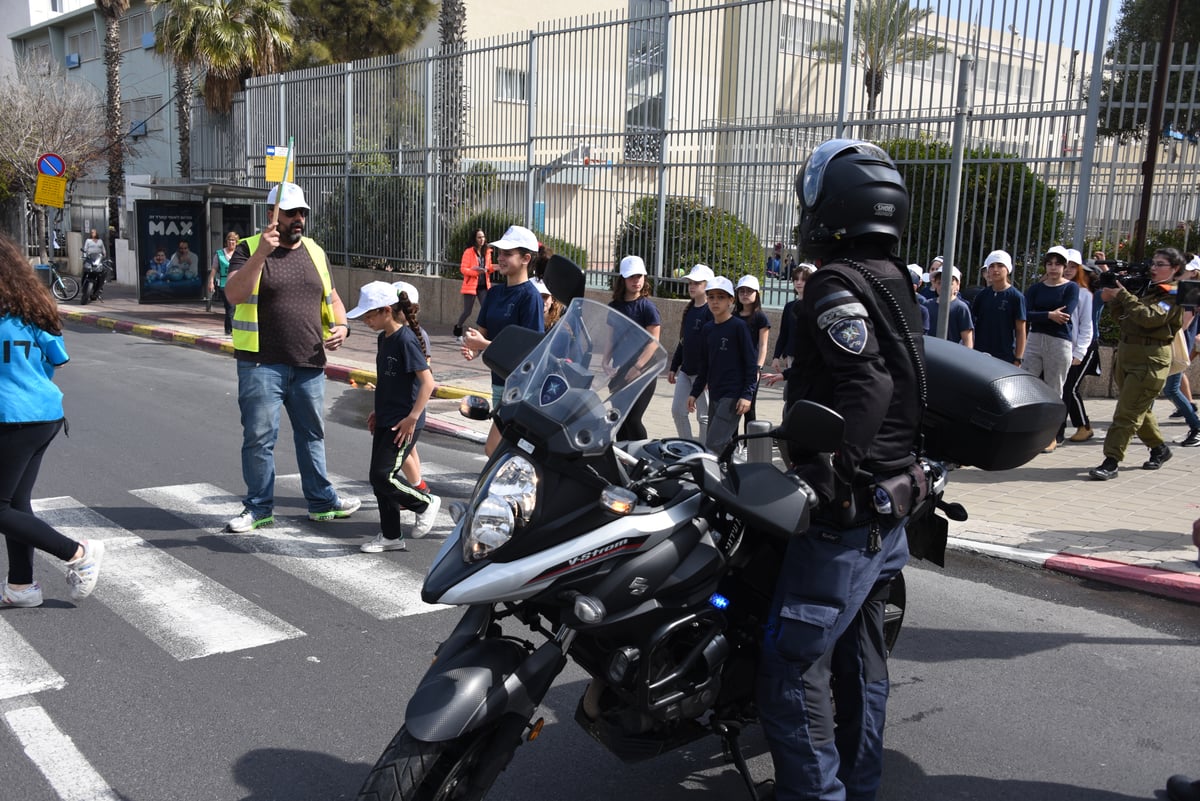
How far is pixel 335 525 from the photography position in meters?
6.60

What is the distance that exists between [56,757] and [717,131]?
1245cm

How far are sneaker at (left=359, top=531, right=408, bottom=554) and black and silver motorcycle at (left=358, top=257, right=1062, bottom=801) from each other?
10.4 feet

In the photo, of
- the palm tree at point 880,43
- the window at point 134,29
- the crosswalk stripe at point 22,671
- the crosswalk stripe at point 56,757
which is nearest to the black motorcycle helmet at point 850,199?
the crosswalk stripe at point 56,757

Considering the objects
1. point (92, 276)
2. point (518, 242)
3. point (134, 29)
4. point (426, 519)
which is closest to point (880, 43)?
point (518, 242)

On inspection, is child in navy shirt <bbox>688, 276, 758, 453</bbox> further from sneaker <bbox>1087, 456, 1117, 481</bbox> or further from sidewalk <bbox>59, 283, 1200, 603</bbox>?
sneaker <bbox>1087, 456, 1117, 481</bbox>

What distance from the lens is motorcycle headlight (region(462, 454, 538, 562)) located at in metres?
2.60

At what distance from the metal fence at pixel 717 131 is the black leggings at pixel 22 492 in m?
6.05

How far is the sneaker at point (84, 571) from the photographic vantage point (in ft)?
16.0

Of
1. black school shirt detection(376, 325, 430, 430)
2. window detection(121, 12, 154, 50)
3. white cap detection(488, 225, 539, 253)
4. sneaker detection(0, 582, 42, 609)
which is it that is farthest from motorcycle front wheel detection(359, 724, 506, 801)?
window detection(121, 12, 154, 50)

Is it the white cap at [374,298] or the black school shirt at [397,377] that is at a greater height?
the white cap at [374,298]

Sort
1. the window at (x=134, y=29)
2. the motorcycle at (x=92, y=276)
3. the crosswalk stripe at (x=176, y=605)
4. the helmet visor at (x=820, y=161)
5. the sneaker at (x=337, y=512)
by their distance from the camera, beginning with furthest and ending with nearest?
the window at (x=134, y=29) → the motorcycle at (x=92, y=276) → the sneaker at (x=337, y=512) → the crosswalk stripe at (x=176, y=605) → the helmet visor at (x=820, y=161)

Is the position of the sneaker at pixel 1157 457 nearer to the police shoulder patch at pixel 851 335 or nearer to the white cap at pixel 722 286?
the white cap at pixel 722 286

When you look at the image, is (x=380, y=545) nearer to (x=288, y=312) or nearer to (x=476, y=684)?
(x=288, y=312)

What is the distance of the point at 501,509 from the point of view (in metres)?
2.61
